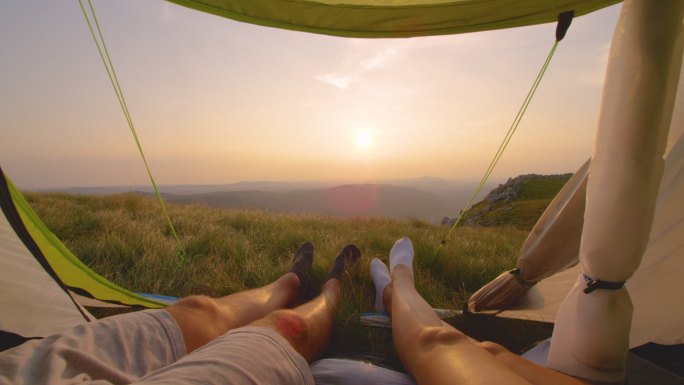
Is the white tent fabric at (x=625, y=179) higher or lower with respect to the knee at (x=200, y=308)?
higher

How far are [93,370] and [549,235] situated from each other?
221 centimetres

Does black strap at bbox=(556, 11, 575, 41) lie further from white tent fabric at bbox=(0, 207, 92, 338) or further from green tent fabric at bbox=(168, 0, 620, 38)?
white tent fabric at bbox=(0, 207, 92, 338)

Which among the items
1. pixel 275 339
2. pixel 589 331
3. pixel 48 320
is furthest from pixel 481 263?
pixel 48 320

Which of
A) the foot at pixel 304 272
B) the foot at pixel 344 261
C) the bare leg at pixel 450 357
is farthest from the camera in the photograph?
the foot at pixel 344 261

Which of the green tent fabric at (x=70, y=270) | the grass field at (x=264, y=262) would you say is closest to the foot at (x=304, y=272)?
the grass field at (x=264, y=262)

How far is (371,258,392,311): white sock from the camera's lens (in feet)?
6.94

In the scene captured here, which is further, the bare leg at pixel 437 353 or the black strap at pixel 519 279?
the black strap at pixel 519 279

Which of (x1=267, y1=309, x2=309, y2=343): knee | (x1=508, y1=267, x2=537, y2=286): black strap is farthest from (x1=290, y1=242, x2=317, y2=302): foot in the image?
(x1=508, y1=267, x2=537, y2=286): black strap

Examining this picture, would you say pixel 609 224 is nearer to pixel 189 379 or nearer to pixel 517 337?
pixel 517 337

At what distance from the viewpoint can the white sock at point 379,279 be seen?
212 cm

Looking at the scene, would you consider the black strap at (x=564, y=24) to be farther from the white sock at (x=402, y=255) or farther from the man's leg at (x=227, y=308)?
the man's leg at (x=227, y=308)

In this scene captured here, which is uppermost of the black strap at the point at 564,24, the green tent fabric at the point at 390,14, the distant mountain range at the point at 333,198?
the green tent fabric at the point at 390,14

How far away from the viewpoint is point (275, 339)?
3.36 feet

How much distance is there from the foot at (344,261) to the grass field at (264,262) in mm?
86
